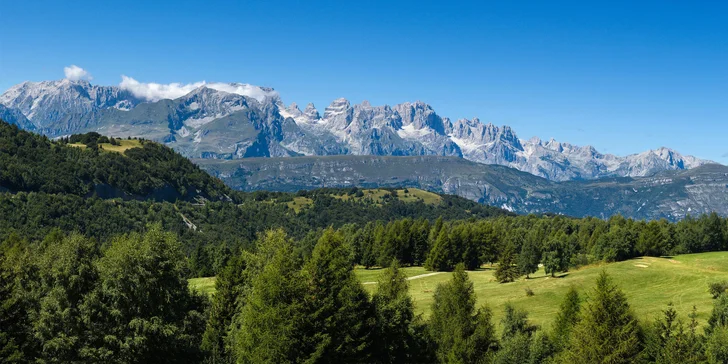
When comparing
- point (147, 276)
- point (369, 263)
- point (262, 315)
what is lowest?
point (369, 263)

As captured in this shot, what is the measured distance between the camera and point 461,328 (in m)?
48.8

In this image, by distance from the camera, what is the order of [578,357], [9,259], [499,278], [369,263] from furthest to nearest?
[369,263] < [499,278] < [9,259] < [578,357]

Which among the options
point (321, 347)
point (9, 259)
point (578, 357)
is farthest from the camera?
point (9, 259)

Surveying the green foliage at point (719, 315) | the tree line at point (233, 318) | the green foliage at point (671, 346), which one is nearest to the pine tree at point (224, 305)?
the tree line at point (233, 318)

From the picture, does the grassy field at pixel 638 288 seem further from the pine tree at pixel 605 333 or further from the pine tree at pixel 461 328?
the pine tree at pixel 605 333

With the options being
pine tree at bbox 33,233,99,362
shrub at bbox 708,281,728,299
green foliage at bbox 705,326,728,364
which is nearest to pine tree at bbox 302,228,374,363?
pine tree at bbox 33,233,99,362

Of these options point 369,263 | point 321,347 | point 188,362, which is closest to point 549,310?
point 321,347

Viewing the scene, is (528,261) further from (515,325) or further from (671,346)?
(671,346)

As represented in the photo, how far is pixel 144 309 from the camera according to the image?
3681cm

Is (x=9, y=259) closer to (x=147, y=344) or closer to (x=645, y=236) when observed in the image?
(x=147, y=344)

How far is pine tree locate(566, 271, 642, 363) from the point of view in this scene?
124 ft

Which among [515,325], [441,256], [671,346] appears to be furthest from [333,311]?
[441,256]

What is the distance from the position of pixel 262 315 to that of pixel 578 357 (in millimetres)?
23387

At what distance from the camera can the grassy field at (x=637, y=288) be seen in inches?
2461
